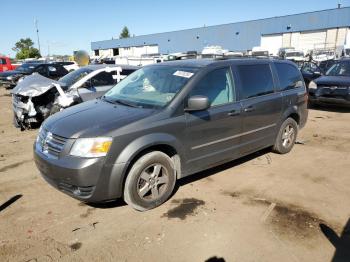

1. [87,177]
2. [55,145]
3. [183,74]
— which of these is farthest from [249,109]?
[55,145]

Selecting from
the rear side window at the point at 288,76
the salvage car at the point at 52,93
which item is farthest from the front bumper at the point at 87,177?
the salvage car at the point at 52,93

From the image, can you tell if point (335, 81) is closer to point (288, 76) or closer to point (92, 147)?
point (288, 76)

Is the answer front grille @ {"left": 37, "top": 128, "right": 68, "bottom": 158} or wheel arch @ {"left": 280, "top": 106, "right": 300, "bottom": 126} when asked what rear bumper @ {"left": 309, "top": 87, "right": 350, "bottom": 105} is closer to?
wheel arch @ {"left": 280, "top": 106, "right": 300, "bottom": 126}

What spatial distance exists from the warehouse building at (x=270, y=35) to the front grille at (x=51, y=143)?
26.6m

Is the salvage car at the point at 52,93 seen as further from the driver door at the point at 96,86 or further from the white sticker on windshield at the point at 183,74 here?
the white sticker on windshield at the point at 183,74

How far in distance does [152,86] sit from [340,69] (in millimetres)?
9573

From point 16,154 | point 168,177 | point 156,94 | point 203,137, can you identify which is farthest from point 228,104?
point 16,154

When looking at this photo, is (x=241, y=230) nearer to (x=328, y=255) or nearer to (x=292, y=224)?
(x=292, y=224)

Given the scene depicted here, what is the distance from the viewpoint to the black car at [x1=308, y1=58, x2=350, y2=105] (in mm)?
10656

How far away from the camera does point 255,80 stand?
5.37 m

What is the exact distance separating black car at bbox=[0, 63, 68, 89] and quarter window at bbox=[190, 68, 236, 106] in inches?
504

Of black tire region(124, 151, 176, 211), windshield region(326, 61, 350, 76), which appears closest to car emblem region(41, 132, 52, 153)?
black tire region(124, 151, 176, 211)

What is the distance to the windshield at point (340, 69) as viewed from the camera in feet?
38.2

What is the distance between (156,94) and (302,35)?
42332 mm
